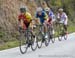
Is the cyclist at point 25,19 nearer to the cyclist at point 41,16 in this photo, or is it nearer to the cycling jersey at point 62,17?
the cyclist at point 41,16

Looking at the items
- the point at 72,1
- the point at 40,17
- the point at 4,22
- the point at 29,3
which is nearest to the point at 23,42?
the point at 40,17

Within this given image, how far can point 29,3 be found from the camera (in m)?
28.0

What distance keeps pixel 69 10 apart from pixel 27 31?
85.1ft

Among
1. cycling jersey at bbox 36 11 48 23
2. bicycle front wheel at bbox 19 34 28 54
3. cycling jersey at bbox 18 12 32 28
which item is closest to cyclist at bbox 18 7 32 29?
cycling jersey at bbox 18 12 32 28

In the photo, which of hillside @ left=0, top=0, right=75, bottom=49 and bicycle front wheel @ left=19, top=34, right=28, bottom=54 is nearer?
bicycle front wheel @ left=19, top=34, right=28, bottom=54

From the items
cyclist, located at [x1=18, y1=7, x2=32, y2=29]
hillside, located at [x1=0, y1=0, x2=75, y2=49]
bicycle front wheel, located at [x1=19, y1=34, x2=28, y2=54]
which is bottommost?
hillside, located at [x1=0, y1=0, x2=75, y2=49]

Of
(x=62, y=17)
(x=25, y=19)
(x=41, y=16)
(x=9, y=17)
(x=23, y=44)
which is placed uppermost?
(x=25, y=19)

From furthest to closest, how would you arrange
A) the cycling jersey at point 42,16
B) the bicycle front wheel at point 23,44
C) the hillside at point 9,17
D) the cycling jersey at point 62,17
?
1. the cycling jersey at point 62,17
2. the hillside at point 9,17
3. the cycling jersey at point 42,16
4. the bicycle front wheel at point 23,44

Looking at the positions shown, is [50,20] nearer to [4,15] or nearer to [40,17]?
[40,17]

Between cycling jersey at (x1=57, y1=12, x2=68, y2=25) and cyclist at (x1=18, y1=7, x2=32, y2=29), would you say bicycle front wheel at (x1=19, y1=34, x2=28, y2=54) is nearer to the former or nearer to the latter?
cyclist at (x1=18, y1=7, x2=32, y2=29)

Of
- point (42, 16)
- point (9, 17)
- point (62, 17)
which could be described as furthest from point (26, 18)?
point (9, 17)

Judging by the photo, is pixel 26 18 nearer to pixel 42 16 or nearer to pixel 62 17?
pixel 42 16

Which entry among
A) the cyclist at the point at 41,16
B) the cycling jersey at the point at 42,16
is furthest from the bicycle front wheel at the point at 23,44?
the cycling jersey at the point at 42,16

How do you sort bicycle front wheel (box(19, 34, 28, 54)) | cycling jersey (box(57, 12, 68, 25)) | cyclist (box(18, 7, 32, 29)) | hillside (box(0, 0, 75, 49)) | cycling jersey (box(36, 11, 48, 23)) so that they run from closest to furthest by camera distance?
bicycle front wheel (box(19, 34, 28, 54))
cyclist (box(18, 7, 32, 29))
cycling jersey (box(36, 11, 48, 23))
hillside (box(0, 0, 75, 49))
cycling jersey (box(57, 12, 68, 25))
